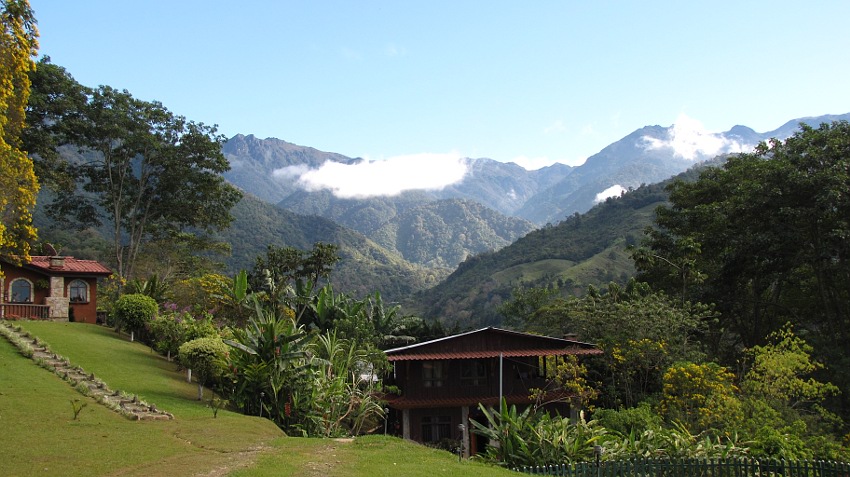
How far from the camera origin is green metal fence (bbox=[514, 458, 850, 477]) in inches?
517

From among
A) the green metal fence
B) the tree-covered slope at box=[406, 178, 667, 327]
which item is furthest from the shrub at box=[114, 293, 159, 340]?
the tree-covered slope at box=[406, 178, 667, 327]

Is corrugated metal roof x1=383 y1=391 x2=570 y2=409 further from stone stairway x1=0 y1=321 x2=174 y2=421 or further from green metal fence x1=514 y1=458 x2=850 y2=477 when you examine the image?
green metal fence x1=514 y1=458 x2=850 y2=477

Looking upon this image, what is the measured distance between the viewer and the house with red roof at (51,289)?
27828 millimetres

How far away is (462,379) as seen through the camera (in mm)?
26906

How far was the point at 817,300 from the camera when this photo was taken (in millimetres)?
30547

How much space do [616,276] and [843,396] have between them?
173 feet

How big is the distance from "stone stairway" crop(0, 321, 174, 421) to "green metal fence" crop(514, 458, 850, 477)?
8424 mm

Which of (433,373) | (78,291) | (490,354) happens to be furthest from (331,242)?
(490,354)

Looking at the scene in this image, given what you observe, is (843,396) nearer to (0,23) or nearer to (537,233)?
(0,23)

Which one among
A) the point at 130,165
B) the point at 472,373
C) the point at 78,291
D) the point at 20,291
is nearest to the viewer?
the point at 472,373

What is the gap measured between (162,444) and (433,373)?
15.8 metres

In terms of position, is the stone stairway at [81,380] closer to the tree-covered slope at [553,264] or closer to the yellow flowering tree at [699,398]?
the yellow flowering tree at [699,398]

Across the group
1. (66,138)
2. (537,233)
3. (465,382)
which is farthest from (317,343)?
(537,233)

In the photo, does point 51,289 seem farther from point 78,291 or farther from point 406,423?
point 406,423
